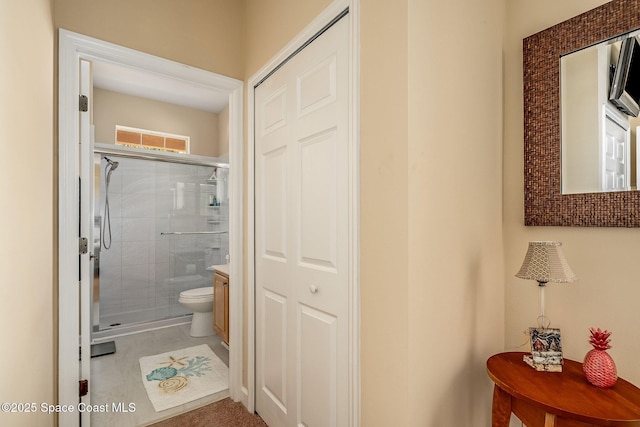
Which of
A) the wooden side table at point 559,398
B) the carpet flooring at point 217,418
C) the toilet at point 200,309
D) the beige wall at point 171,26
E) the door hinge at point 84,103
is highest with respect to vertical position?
the beige wall at point 171,26

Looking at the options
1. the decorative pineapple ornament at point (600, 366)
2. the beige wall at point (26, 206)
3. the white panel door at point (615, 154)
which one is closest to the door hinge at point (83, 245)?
Result: the beige wall at point (26, 206)

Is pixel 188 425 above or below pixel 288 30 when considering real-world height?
below

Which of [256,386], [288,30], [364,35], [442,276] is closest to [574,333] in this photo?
[442,276]

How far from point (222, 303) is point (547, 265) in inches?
97.3

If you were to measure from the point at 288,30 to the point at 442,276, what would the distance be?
4.70ft

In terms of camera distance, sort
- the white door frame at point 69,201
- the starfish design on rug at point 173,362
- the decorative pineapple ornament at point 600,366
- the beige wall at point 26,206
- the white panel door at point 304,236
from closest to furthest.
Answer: the beige wall at point 26,206 < the decorative pineapple ornament at point 600,366 < the white panel door at point 304,236 < the white door frame at point 69,201 < the starfish design on rug at point 173,362

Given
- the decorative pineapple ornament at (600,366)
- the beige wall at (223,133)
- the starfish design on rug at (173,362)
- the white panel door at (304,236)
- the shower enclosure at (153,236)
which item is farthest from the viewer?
the beige wall at (223,133)

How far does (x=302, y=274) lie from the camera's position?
61.1 inches

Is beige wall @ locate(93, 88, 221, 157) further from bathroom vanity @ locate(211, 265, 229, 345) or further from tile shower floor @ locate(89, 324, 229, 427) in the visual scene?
tile shower floor @ locate(89, 324, 229, 427)

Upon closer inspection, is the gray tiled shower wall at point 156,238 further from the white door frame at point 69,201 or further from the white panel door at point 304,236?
the white panel door at point 304,236

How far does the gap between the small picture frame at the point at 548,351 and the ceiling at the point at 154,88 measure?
3090 millimetres

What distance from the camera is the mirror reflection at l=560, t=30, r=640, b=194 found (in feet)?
3.52

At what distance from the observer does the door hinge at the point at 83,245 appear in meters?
1.64

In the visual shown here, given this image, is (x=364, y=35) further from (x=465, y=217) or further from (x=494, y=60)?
(x=465, y=217)
